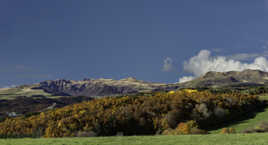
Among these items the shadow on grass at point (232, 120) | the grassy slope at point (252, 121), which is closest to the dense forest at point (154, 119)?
the shadow on grass at point (232, 120)

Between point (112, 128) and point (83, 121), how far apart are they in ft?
47.3

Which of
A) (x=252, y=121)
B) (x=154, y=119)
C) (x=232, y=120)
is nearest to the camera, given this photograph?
(x=252, y=121)

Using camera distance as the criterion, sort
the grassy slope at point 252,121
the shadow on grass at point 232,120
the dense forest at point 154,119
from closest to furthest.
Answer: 1. the grassy slope at point 252,121
2. the shadow on grass at point 232,120
3. the dense forest at point 154,119

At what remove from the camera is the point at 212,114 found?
138500 millimetres

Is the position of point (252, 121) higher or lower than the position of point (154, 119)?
lower

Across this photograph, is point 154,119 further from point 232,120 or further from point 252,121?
A: point 252,121

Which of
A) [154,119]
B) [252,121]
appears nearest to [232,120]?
[252,121]

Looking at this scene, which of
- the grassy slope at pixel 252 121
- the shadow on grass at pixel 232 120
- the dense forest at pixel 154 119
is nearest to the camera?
the grassy slope at pixel 252 121

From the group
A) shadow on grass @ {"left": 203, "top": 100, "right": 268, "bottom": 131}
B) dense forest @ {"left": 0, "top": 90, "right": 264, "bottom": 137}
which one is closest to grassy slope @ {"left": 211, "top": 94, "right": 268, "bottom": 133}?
shadow on grass @ {"left": 203, "top": 100, "right": 268, "bottom": 131}

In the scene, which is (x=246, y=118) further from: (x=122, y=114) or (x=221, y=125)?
(x=122, y=114)

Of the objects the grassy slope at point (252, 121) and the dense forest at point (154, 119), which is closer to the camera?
the grassy slope at point (252, 121)

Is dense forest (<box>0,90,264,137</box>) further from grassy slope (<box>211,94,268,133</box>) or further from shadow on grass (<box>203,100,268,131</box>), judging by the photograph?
grassy slope (<box>211,94,268,133</box>)

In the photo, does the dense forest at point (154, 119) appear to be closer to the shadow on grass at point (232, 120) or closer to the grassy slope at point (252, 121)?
the shadow on grass at point (232, 120)

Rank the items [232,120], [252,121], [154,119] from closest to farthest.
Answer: [252,121] < [232,120] < [154,119]
